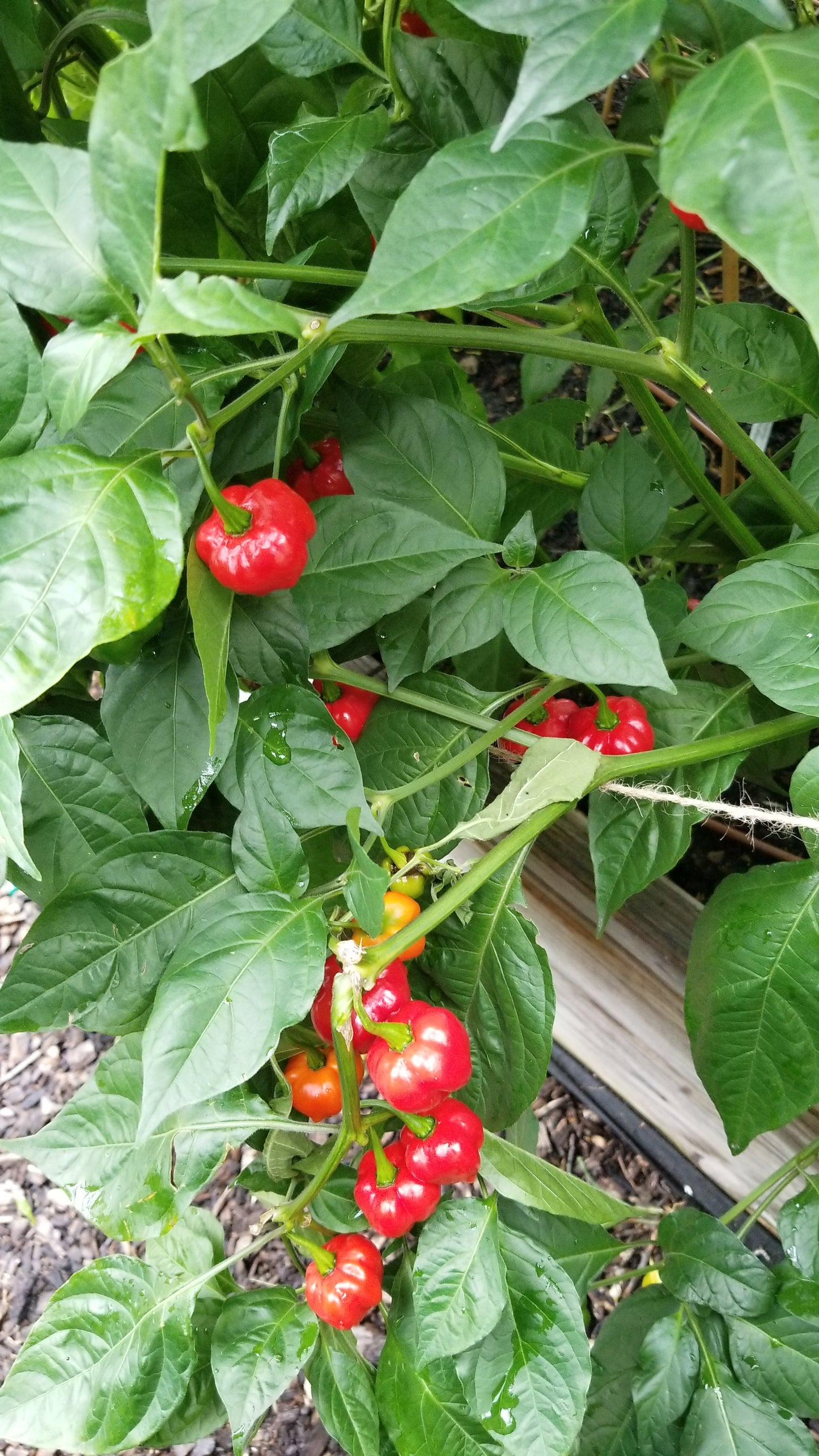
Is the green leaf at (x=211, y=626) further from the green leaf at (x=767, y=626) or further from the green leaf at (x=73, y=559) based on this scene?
the green leaf at (x=767, y=626)

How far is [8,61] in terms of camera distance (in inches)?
27.3

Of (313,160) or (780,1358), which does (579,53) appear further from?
(780,1358)

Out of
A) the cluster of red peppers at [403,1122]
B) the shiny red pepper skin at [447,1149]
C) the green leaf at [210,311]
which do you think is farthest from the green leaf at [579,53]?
the shiny red pepper skin at [447,1149]

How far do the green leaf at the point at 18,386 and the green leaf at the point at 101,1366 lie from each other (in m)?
0.57

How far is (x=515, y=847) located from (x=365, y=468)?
294mm

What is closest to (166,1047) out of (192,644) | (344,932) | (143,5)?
(344,932)

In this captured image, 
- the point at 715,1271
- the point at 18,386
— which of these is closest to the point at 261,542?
the point at 18,386

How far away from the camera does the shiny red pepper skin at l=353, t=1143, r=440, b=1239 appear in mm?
641

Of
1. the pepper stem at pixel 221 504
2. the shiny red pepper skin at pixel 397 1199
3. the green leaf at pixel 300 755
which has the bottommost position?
the shiny red pepper skin at pixel 397 1199

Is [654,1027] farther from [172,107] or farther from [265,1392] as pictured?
[172,107]

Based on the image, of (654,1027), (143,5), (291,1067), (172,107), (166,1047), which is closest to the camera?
(172,107)

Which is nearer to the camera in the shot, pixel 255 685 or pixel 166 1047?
pixel 166 1047

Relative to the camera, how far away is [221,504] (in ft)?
1.74

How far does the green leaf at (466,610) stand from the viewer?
71 cm
